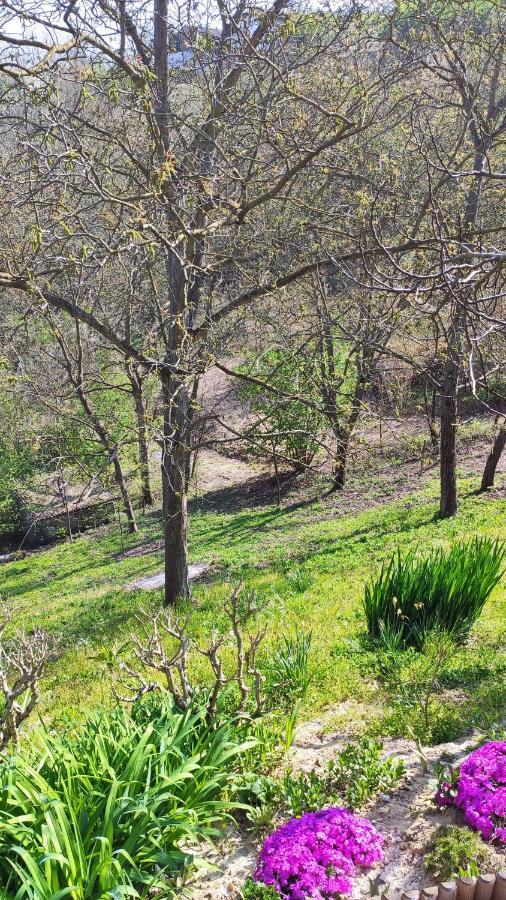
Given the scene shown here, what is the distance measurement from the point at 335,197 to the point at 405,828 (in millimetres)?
10274

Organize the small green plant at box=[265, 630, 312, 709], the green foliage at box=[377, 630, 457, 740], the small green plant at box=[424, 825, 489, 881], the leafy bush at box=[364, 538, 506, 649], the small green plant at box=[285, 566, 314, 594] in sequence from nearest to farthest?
1. the small green plant at box=[424, 825, 489, 881]
2. the green foliage at box=[377, 630, 457, 740]
3. the small green plant at box=[265, 630, 312, 709]
4. the leafy bush at box=[364, 538, 506, 649]
5. the small green plant at box=[285, 566, 314, 594]

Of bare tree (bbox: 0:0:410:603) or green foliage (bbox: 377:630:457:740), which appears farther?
bare tree (bbox: 0:0:410:603)

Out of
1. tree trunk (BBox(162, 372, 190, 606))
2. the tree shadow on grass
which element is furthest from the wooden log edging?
the tree shadow on grass

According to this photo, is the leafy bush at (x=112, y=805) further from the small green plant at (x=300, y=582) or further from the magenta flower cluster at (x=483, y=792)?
the small green plant at (x=300, y=582)

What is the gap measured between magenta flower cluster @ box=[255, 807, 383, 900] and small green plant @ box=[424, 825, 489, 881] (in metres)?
0.25

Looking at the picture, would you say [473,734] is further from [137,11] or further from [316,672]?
[137,11]

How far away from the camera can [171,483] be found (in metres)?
7.91

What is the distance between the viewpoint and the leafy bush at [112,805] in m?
2.73

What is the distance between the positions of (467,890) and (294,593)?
5455 millimetres

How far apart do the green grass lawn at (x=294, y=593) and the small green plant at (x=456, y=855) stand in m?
1.16

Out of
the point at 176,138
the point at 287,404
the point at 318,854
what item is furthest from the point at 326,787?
the point at 176,138

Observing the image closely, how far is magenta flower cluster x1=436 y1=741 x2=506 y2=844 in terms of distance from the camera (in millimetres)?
3191

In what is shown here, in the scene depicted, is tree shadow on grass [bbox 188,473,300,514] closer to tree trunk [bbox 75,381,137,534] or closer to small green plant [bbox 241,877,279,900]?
tree trunk [bbox 75,381,137,534]

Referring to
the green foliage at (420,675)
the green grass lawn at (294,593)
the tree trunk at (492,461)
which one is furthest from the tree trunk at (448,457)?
the green foliage at (420,675)
